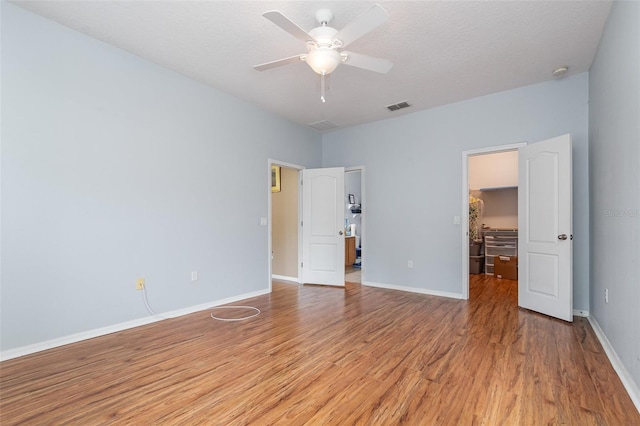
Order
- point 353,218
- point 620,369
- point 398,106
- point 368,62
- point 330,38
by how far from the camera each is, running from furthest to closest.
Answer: point 353,218
point 398,106
point 368,62
point 330,38
point 620,369

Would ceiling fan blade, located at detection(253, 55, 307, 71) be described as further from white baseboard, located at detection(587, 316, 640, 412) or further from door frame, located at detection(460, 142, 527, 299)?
white baseboard, located at detection(587, 316, 640, 412)

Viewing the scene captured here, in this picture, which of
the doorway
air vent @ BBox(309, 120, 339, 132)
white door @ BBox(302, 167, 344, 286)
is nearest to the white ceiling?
air vent @ BBox(309, 120, 339, 132)

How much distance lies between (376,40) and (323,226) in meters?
3.08

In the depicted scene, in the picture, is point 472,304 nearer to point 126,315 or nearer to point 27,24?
point 126,315

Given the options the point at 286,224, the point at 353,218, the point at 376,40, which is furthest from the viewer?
the point at 353,218

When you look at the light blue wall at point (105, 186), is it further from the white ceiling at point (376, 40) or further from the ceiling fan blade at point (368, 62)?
the ceiling fan blade at point (368, 62)

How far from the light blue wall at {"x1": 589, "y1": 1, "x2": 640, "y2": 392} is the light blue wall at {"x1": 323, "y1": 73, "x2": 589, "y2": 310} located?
414mm

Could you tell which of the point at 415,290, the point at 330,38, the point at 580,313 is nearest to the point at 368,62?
the point at 330,38

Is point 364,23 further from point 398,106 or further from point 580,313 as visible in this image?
point 580,313

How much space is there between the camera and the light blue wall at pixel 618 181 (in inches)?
76.0

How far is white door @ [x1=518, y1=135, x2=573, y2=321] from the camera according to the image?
3.27 m

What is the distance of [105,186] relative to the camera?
9.70 feet

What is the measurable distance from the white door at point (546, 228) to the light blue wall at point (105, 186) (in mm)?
3603

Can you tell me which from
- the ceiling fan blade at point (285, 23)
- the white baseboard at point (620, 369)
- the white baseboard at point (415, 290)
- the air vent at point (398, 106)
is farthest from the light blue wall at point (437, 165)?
the ceiling fan blade at point (285, 23)
